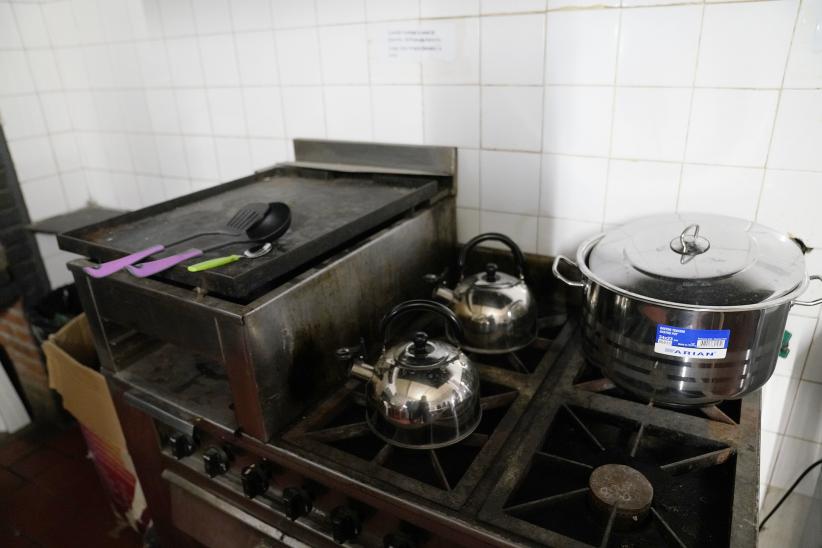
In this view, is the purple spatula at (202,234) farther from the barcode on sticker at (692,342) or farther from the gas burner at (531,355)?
the barcode on sticker at (692,342)

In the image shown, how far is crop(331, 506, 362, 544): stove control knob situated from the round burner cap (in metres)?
0.37

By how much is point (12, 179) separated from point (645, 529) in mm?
2229

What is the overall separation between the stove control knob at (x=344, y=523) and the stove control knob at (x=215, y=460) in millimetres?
280

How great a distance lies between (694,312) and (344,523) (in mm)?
617

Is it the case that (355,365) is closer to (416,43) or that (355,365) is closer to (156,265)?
(156,265)

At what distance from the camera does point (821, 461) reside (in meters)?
1.17

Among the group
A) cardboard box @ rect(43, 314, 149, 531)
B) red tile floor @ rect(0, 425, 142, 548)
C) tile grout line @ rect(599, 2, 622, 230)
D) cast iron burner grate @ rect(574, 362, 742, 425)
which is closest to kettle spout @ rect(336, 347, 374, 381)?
cast iron burner grate @ rect(574, 362, 742, 425)

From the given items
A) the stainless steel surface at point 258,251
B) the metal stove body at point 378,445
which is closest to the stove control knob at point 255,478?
the metal stove body at point 378,445

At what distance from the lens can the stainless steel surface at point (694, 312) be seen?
80cm

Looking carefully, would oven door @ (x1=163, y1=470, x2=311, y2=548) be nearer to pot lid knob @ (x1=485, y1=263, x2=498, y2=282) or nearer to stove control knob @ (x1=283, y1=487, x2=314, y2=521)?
stove control knob @ (x1=283, y1=487, x2=314, y2=521)

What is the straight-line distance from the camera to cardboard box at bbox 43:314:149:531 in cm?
144

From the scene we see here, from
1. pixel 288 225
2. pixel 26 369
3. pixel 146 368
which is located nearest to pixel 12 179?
pixel 26 369

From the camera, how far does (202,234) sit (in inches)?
41.5

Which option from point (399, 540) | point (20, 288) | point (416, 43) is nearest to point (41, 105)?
point (20, 288)
